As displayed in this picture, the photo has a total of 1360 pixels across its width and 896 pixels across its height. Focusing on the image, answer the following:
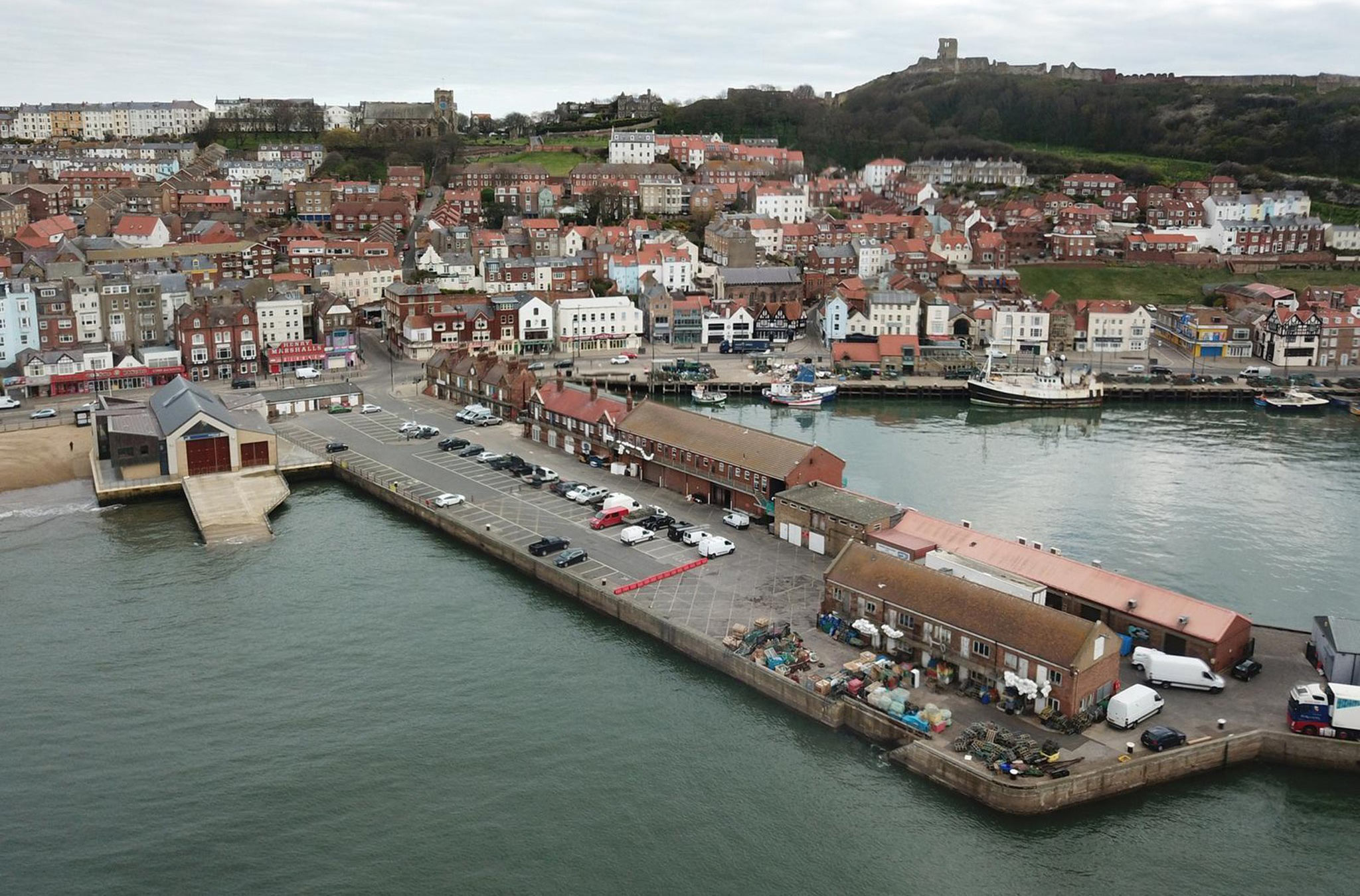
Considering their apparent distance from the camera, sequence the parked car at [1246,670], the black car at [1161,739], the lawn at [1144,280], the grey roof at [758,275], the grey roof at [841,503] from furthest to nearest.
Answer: the lawn at [1144,280]
the grey roof at [758,275]
the grey roof at [841,503]
the parked car at [1246,670]
the black car at [1161,739]

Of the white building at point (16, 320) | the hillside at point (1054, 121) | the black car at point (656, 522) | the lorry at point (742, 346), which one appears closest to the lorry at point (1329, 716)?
the black car at point (656, 522)

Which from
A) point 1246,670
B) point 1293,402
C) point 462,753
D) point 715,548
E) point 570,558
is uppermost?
point 1293,402

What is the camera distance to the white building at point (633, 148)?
2667 inches

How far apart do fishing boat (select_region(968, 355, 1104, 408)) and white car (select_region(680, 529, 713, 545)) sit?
19291 millimetres

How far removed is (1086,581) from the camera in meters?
17.2

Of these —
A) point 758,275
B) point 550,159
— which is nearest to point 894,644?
point 758,275

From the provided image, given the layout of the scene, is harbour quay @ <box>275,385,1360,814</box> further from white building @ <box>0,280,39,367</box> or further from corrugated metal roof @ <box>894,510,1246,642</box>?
white building @ <box>0,280,39,367</box>

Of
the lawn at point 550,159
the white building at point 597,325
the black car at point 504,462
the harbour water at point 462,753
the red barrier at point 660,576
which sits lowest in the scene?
the harbour water at point 462,753

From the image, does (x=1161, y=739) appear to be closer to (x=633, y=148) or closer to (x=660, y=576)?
(x=660, y=576)

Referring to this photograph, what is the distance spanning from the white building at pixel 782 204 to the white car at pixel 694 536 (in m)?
41.7

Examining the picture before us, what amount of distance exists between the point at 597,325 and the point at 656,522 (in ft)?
68.0

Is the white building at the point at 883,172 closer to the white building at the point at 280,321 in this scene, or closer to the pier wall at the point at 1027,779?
the white building at the point at 280,321

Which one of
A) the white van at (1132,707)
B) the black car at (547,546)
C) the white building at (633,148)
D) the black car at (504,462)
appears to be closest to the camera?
the white van at (1132,707)

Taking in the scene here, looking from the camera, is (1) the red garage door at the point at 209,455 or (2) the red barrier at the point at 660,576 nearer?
(2) the red barrier at the point at 660,576
